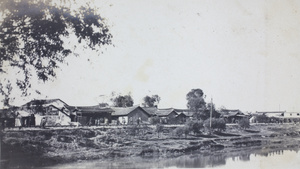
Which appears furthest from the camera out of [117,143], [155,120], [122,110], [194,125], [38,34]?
[194,125]

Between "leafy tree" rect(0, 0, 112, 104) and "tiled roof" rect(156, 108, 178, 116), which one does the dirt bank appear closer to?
"tiled roof" rect(156, 108, 178, 116)

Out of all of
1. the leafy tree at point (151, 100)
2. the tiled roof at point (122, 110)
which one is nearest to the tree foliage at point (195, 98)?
the leafy tree at point (151, 100)

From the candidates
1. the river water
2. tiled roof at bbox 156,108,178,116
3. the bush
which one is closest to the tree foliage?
tiled roof at bbox 156,108,178,116

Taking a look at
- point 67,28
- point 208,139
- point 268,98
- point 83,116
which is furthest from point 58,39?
point 268,98

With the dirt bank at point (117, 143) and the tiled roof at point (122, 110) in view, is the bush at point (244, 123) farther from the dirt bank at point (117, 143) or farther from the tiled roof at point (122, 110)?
the tiled roof at point (122, 110)

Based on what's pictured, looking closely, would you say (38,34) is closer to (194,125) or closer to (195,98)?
(195,98)

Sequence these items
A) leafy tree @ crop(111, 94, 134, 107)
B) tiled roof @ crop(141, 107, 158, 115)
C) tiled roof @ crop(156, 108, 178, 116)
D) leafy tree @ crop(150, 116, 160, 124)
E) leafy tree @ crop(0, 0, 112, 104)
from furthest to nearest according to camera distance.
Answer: leafy tree @ crop(150, 116, 160, 124) → tiled roof @ crop(156, 108, 178, 116) → tiled roof @ crop(141, 107, 158, 115) → leafy tree @ crop(111, 94, 134, 107) → leafy tree @ crop(0, 0, 112, 104)

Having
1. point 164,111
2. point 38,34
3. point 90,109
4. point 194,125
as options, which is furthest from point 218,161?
point 38,34
